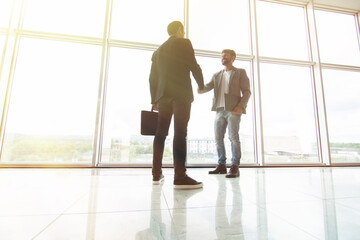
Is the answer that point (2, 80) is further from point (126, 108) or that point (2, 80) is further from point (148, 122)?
point (148, 122)

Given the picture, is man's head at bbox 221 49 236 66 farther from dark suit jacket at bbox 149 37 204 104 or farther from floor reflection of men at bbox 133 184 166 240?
floor reflection of men at bbox 133 184 166 240

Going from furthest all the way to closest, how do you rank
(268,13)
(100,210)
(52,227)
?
(268,13) < (100,210) < (52,227)

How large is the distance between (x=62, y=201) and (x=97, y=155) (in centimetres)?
166

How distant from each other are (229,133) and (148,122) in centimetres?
99

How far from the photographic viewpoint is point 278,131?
10.3ft

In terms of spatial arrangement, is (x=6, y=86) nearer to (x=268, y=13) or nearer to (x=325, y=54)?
(x=268, y=13)

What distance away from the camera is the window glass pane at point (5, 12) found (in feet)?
8.27

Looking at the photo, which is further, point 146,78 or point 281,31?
point 281,31

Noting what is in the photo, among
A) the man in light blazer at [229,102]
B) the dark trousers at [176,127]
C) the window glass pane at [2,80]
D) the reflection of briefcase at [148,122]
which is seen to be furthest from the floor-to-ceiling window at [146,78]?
the dark trousers at [176,127]

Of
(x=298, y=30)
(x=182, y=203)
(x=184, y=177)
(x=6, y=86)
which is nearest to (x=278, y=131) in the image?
(x=298, y=30)

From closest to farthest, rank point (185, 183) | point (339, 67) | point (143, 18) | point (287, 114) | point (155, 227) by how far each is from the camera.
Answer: point (155, 227)
point (185, 183)
point (143, 18)
point (287, 114)
point (339, 67)

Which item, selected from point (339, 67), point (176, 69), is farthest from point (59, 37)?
point (339, 67)

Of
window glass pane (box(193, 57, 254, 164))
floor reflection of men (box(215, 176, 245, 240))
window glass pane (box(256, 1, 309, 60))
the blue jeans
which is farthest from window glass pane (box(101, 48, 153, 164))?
window glass pane (box(256, 1, 309, 60))

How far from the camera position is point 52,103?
259 centimetres
